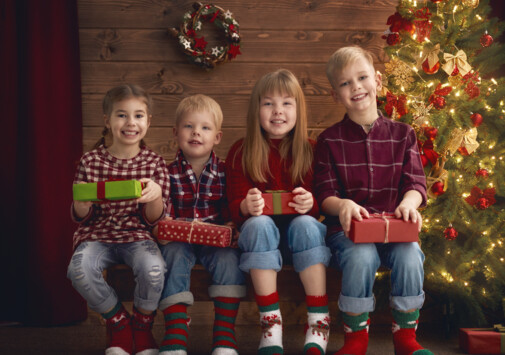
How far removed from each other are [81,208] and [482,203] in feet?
5.53

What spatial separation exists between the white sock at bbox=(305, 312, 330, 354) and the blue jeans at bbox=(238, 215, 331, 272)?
0.18 meters

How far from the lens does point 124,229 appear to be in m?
1.87

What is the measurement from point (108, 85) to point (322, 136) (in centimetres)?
127

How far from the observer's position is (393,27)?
87.4 inches

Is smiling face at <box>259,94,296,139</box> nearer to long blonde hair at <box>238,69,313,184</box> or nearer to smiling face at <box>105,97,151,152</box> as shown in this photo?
long blonde hair at <box>238,69,313,184</box>

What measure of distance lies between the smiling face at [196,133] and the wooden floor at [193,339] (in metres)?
0.85

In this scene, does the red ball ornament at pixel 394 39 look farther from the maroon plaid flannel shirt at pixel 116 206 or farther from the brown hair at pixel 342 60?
the maroon plaid flannel shirt at pixel 116 206

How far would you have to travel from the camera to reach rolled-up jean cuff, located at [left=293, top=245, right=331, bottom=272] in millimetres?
1664

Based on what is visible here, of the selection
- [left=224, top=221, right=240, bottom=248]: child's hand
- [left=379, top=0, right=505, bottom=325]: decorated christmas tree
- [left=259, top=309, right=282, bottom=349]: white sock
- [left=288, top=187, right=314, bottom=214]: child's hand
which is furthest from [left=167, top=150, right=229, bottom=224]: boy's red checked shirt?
[left=379, top=0, right=505, bottom=325]: decorated christmas tree

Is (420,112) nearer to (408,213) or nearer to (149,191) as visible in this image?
(408,213)

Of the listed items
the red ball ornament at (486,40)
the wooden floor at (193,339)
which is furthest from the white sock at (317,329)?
the red ball ornament at (486,40)

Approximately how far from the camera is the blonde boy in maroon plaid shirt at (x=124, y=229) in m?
1.73

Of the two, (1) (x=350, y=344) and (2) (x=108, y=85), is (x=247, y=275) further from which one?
(2) (x=108, y=85)

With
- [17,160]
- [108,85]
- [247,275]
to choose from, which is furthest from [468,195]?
[17,160]
